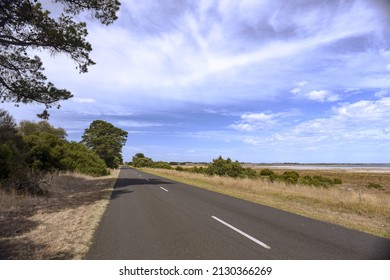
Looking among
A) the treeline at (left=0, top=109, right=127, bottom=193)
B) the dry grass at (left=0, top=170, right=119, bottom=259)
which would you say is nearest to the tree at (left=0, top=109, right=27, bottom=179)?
the treeline at (left=0, top=109, right=127, bottom=193)

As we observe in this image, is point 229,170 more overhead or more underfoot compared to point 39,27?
more underfoot

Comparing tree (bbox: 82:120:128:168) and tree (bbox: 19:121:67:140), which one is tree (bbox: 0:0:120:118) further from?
tree (bbox: 82:120:128:168)

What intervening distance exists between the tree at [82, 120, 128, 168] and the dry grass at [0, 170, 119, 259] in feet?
151

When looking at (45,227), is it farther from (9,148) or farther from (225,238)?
(9,148)

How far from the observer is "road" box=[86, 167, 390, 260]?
632 cm

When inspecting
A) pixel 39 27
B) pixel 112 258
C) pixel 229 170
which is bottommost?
pixel 112 258

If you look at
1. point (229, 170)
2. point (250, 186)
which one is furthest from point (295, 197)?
point (229, 170)

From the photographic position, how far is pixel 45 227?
9.09 m

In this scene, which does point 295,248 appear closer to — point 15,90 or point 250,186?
point 15,90

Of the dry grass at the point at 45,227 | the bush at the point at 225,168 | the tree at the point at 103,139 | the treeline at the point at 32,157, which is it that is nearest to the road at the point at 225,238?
the dry grass at the point at 45,227

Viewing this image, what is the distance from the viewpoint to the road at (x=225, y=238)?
249 inches

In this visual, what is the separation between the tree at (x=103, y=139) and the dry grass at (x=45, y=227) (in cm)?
4610

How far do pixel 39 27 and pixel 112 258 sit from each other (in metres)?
11.9
